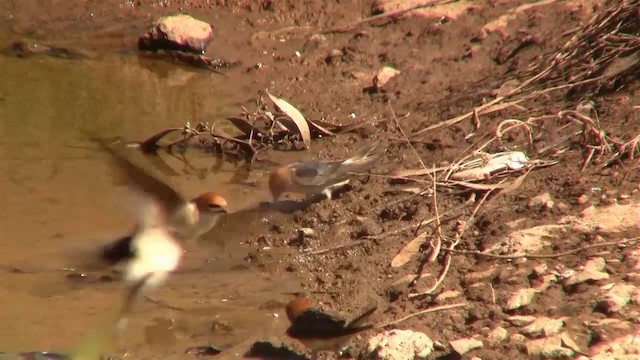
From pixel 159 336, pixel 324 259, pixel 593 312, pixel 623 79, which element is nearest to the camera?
pixel 593 312

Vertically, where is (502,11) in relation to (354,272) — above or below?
above

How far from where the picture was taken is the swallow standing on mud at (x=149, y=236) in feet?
9.67

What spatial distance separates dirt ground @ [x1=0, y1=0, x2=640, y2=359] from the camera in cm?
352

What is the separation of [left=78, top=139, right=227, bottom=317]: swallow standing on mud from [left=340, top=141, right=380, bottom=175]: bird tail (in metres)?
1.40

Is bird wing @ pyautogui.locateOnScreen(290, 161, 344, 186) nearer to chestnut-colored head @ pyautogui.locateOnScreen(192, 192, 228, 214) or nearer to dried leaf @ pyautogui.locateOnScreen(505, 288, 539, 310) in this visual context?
chestnut-colored head @ pyautogui.locateOnScreen(192, 192, 228, 214)

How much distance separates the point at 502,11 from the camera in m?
6.82

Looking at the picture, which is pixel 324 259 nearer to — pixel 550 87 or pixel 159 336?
pixel 159 336

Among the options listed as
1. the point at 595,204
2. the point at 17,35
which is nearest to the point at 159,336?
the point at 595,204

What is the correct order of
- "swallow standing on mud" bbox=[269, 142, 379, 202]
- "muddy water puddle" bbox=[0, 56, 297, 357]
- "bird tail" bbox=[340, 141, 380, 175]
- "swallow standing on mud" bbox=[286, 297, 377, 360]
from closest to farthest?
"swallow standing on mud" bbox=[286, 297, 377, 360] → "muddy water puddle" bbox=[0, 56, 297, 357] → "swallow standing on mud" bbox=[269, 142, 379, 202] → "bird tail" bbox=[340, 141, 380, 175]

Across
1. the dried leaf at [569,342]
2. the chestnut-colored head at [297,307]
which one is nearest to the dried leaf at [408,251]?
the chestnut-colored head at [297,307]

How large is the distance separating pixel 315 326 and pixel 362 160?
1830mm

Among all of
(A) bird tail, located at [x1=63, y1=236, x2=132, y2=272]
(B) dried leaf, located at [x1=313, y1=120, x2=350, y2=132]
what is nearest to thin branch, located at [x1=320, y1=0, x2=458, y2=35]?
(B) dried leaf, located at [x1=313, y1=120, x2=350, y2=132]

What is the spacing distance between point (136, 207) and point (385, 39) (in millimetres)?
4295

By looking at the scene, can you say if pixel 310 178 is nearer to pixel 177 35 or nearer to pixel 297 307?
pixel 297 307
